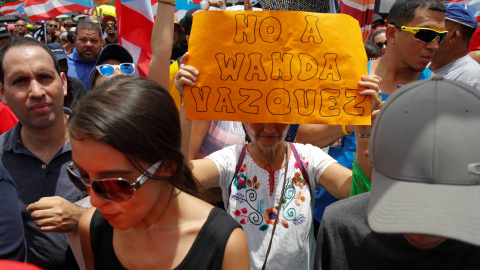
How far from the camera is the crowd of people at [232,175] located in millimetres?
1037

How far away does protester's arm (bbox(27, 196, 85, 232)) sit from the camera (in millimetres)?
1724

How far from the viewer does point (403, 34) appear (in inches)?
120

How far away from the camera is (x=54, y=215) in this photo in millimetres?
1733

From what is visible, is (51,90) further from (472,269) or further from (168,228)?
(472,269)

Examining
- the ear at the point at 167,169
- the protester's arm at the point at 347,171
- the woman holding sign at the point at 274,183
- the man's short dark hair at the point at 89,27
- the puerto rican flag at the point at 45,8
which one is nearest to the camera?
the ear at the point at 167,169

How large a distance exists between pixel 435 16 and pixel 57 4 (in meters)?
8.85

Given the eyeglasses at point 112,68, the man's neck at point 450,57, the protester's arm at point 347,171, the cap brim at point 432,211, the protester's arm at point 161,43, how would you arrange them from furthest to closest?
the man's neck at point 450,57
the eyeglasses at point 112,68
the protester's arm at point 161,43
the protester's arm at point 347,171
the cap brim at point 432,211

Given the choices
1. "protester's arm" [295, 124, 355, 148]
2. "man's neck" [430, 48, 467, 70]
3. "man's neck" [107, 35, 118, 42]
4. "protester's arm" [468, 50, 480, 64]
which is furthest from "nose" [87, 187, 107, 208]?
"man's neck" [107, 35, 118, 42]

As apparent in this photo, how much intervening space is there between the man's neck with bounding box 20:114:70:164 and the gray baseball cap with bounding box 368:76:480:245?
1776 mm

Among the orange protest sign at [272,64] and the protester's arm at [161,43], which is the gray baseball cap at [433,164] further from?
the protester's arm at [161,43]

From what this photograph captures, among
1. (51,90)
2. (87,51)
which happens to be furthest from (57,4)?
(51,90)

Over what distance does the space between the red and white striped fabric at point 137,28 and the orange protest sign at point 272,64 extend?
4.97 ft

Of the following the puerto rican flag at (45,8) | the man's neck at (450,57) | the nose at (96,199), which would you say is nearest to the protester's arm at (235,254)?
the nose at (96,199)

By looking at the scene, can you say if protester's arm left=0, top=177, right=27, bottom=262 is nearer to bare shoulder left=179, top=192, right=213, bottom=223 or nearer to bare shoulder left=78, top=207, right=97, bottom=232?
bare shoulder left=78, top=207, right=97, bottom=232
